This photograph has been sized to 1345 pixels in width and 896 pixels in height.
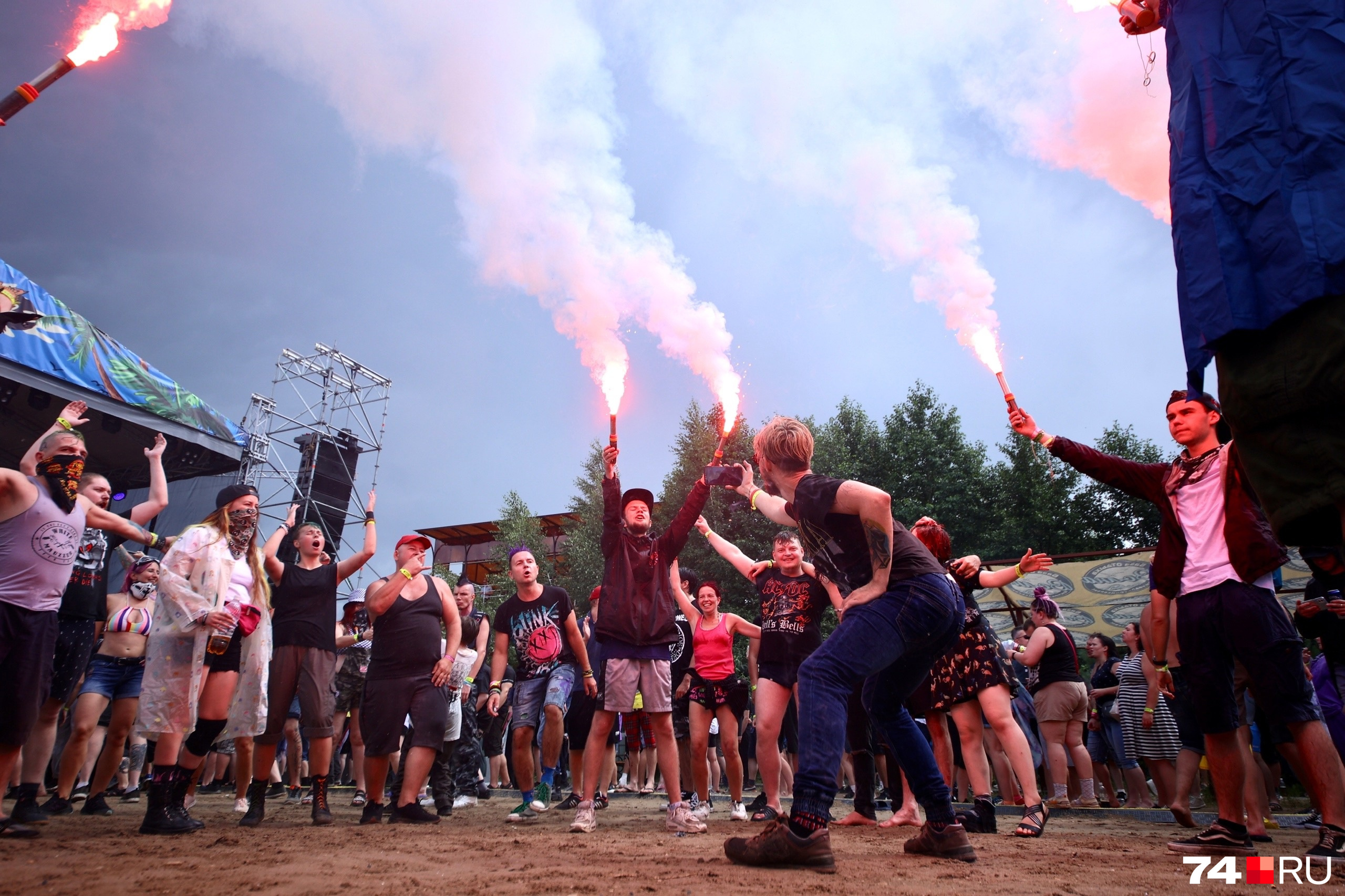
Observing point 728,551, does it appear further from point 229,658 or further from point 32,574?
point 32,574

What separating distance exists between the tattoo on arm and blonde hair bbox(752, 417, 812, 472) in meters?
0.54

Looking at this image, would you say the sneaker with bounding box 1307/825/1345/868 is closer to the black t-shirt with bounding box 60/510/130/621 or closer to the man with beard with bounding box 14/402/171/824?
the man with beard with bounding box 14/402/171/824

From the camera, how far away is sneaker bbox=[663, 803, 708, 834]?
485 cm

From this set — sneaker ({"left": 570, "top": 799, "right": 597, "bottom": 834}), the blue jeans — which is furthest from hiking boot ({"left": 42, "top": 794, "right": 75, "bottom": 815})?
the blue jeans

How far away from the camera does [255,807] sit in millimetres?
5293

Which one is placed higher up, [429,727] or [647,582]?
[647,582]

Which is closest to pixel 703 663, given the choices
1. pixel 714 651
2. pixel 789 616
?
pixel 714 651

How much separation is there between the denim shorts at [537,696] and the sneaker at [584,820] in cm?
138

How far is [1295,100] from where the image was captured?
1.83m

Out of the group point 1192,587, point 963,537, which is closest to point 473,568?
point 963,537

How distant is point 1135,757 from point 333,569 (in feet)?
27.5

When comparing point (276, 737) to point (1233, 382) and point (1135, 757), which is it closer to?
point (1233, 382)

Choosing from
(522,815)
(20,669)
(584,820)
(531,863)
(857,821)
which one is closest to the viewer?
(531,863)

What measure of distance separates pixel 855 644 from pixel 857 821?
305 centimetres
